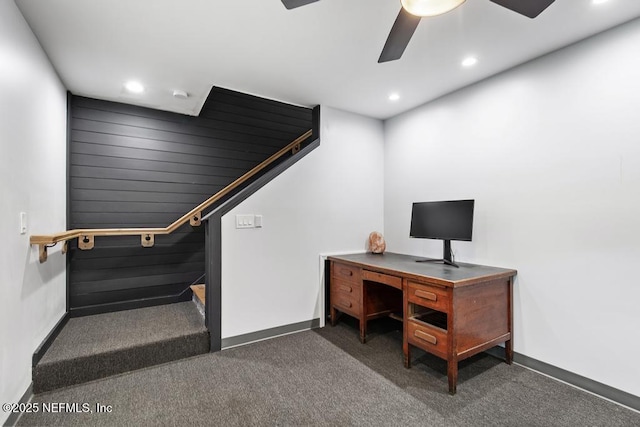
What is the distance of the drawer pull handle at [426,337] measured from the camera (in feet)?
7.09

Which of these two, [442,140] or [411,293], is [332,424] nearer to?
[411,293]

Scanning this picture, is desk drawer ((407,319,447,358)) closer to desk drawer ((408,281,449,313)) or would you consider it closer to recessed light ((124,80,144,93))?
desk drawer ((408,281,449,313))

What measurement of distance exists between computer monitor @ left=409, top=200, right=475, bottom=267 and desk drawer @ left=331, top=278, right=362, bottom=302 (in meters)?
0.77

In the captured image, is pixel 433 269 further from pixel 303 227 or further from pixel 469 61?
pixel 469 61

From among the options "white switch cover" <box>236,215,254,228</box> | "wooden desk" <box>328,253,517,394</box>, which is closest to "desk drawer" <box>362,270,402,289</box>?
"wooden desk" <box>328,253,517,394</box>

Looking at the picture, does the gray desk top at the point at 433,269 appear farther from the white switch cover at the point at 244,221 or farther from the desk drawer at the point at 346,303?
the white switch cover at the point at 244,221

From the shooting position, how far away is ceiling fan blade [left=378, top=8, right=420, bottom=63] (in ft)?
4.89

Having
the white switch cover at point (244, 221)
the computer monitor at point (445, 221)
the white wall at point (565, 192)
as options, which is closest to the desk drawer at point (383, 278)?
the computer monitor at point (445, 221)

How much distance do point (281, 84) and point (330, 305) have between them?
234cm

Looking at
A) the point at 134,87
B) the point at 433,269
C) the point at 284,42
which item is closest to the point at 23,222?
the point at 134,87

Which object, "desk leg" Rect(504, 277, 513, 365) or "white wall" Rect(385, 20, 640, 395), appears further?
"desk leg" Rect(504, 277, 513, 365)

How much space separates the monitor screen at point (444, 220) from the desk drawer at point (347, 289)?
2.52 feet

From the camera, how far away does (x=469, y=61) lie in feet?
7.92

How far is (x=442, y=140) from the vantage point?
3076mm
